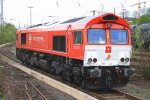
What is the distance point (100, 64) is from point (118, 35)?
1.56 m

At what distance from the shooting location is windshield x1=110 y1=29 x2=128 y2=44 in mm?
15484

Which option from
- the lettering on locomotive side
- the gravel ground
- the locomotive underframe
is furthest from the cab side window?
the lettering on locomotive side

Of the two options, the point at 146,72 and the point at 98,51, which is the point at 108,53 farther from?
the point at 146,72

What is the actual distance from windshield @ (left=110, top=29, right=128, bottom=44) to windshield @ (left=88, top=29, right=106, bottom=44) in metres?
0.40

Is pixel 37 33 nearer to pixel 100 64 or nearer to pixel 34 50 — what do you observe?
pixel 34 50

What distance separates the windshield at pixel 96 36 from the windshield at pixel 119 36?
397 mm

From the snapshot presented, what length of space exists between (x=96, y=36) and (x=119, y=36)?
→ 3.65 feet

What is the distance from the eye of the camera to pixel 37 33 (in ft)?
76.2

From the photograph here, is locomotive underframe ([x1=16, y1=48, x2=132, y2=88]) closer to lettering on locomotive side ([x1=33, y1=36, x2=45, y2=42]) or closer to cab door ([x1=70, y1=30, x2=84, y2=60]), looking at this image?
cab door ([x1=70, y1=30, x2=84, y2=60])

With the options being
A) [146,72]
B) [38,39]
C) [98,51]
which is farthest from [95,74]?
[38,39]

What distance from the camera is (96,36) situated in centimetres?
1516

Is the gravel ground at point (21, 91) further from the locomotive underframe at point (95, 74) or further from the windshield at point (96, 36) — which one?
the windshield at point (96, 36)

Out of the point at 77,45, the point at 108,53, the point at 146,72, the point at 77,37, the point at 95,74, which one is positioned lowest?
the point at 146,72

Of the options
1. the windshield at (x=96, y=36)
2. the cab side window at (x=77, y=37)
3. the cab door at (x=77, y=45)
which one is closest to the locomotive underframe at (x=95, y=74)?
the cab door at (x=77, y=45)
